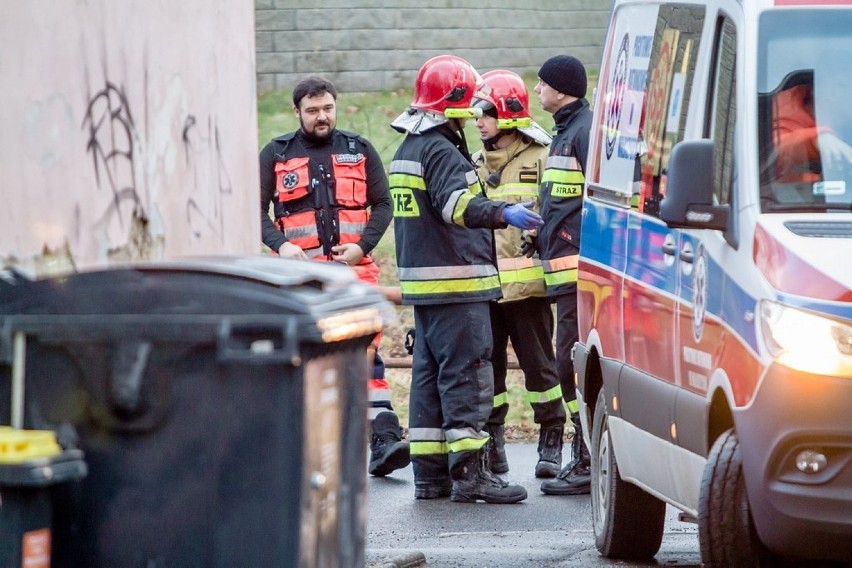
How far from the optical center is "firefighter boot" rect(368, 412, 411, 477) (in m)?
9.81

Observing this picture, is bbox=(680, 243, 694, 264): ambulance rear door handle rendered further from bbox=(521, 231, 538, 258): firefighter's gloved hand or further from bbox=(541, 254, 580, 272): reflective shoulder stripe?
bbox=(521, 231, 538, 258): firefighter's gloved hand

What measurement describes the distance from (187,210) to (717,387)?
2503 millimetres

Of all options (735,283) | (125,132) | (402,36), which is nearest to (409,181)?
(125,132)

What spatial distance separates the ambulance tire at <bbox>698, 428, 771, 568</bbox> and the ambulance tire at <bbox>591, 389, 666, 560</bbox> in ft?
4.99

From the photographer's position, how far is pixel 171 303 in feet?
13.7

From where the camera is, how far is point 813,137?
5.75m

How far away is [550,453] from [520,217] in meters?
1.78

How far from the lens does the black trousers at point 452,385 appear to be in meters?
9.03

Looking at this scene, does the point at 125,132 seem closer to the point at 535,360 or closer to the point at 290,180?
the point at 290,180

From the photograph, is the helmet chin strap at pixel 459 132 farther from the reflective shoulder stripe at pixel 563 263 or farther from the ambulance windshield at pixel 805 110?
the ambulance windshield at pixel 805 110

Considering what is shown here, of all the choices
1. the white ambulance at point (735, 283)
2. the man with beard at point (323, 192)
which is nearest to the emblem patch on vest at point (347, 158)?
the man with beard at point (323, 192)

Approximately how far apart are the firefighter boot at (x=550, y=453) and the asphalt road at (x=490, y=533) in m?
0.10

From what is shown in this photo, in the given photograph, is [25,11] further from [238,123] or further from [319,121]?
[319,121]

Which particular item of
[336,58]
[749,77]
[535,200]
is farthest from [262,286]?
[336,58]
